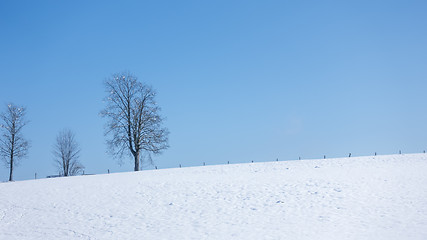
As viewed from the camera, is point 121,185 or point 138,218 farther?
point 121,185

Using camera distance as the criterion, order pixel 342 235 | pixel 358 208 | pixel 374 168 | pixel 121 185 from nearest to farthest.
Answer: pixel 342 235 < pixel 358 208 < pixel 121 185 < pixel 374 168

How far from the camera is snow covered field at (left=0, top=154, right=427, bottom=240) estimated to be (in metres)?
12.8

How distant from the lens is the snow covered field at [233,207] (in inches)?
503

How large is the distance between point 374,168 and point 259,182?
9.65m

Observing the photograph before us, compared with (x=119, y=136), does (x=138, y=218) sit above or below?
below

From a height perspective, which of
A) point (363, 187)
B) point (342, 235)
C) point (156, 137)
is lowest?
point (342, 235)

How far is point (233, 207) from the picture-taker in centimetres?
1580

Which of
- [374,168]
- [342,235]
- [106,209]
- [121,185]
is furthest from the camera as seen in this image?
[374,168]

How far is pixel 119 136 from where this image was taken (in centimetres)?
3688

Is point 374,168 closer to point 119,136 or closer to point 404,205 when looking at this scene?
point 404,205

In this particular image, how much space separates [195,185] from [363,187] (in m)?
9.84

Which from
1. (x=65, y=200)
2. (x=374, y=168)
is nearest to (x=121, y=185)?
(x=65, y=200)

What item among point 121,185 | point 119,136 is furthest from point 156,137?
point 121,185

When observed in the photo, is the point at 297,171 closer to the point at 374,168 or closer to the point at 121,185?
the point at 374,168
